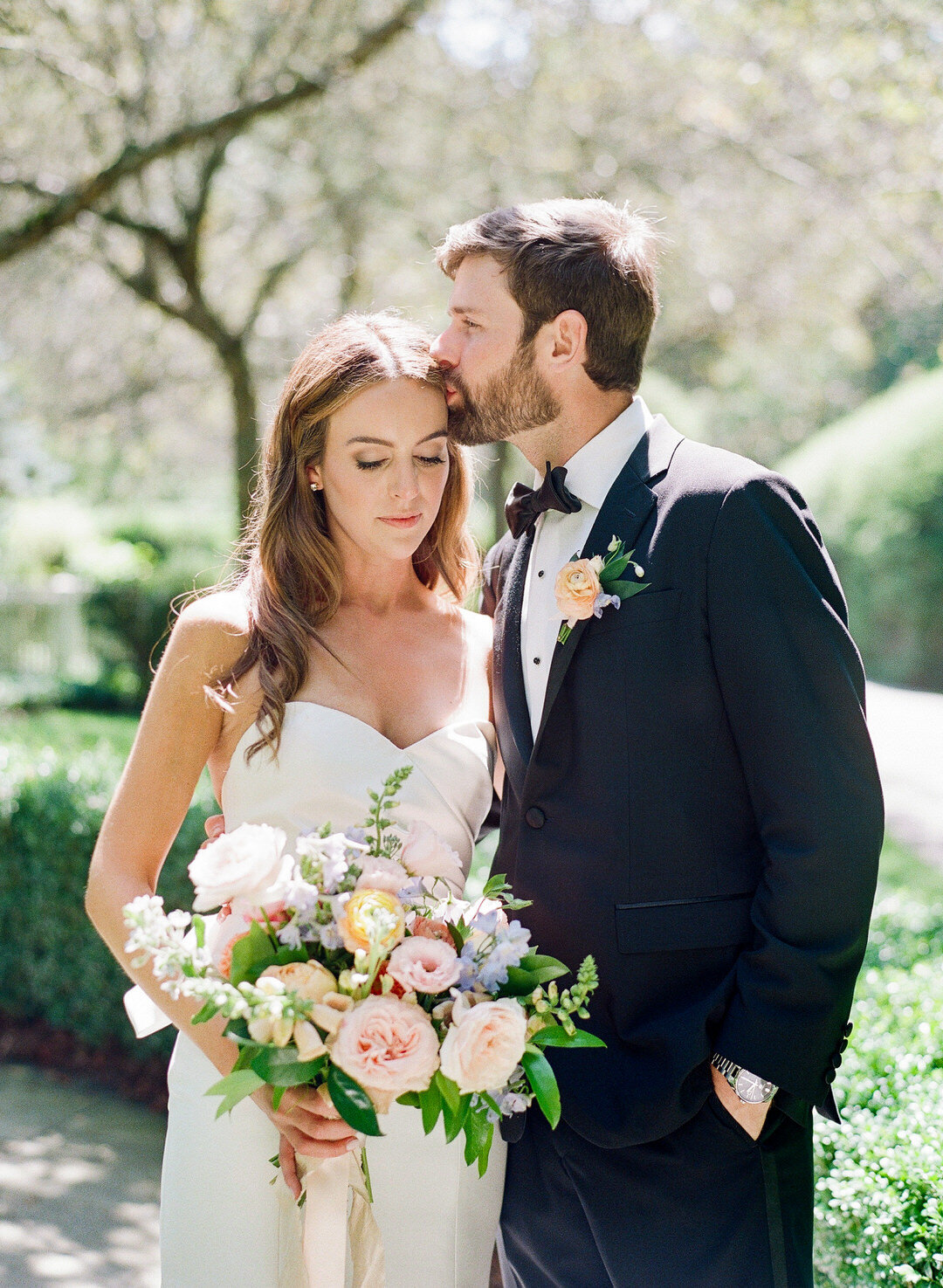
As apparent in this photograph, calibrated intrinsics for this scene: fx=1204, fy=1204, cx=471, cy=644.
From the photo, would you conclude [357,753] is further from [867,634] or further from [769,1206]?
[867,634]

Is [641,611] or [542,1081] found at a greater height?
[641,611]

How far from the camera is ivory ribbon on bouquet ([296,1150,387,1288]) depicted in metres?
2.32

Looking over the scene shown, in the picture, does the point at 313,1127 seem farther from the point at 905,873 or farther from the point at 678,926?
the point at 905,873

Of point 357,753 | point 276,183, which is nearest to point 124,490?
point 276,183

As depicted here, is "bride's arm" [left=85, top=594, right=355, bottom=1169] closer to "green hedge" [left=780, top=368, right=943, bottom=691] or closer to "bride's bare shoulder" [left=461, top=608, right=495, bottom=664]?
"bride's bare shoulder" [left=461, top=608, right=495, bottom=664]

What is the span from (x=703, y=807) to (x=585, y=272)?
1.19 m

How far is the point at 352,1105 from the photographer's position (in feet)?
6.15

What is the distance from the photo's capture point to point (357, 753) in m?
2.73

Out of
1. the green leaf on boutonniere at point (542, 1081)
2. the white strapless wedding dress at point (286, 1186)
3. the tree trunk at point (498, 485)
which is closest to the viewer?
the green leaf on boutonniere at point (542, 1081)

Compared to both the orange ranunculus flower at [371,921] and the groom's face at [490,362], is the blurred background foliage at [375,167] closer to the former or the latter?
the groom's face at [490,362]

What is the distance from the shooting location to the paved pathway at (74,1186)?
415cm

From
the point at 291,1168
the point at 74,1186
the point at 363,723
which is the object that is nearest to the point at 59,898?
the point at 74,1186

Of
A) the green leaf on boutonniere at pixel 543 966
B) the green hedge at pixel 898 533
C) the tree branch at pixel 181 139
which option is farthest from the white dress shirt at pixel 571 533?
the green hedge at pixel 898 533

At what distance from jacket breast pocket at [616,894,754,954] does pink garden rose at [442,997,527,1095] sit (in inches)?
22.0
